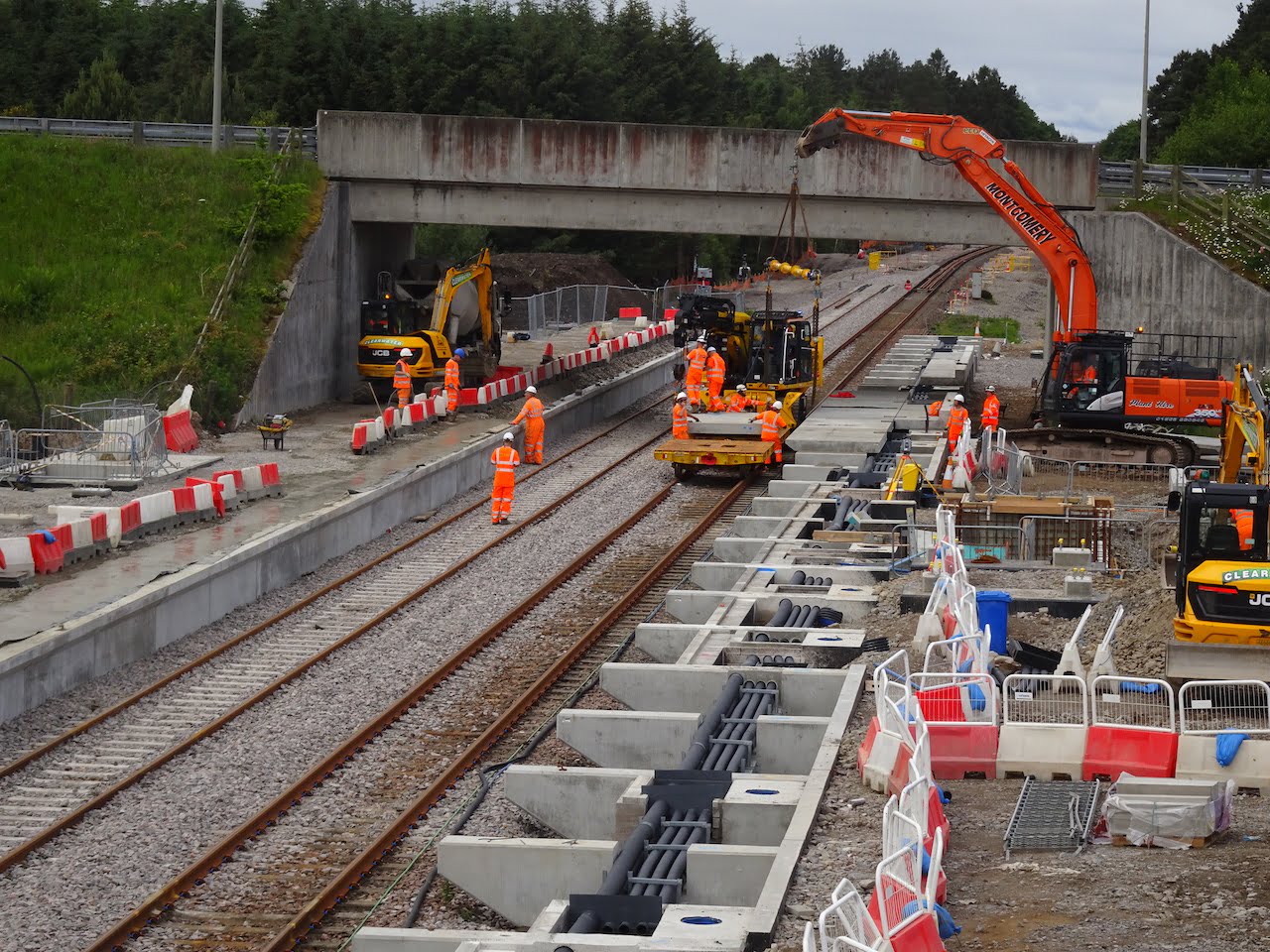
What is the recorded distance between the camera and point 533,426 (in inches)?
1239

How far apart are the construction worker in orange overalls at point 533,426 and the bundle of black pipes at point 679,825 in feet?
48.2

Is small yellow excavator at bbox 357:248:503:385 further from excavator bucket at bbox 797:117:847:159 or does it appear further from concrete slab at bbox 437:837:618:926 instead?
concrete slab at bbox 437:837:618:926

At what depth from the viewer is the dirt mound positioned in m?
65.2

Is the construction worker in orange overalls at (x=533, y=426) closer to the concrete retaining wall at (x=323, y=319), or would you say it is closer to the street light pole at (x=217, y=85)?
the concrete retaining wall at (x=323, y=319)

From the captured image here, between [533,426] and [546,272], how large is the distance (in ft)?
120

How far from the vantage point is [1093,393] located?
30469mm

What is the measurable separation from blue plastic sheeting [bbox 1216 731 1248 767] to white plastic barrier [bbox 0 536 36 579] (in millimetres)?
13573

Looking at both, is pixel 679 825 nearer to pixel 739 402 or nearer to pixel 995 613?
pixel 995 613

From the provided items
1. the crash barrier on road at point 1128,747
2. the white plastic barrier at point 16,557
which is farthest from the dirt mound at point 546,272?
the crash barrier on road at point 1128,747

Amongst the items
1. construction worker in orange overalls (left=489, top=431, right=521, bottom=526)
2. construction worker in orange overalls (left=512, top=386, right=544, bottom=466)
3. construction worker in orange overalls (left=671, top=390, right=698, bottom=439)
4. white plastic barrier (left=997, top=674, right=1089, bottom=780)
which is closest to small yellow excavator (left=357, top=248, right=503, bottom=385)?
construction worker in orange overalls (left=512, top=386, right=544, bottom=466)

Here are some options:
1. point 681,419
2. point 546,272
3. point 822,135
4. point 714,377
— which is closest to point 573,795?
point 681,419

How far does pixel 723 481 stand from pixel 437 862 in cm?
1940

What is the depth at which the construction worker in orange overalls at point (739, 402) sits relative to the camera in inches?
1236

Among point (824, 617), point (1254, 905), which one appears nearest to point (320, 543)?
point (824, 617)
